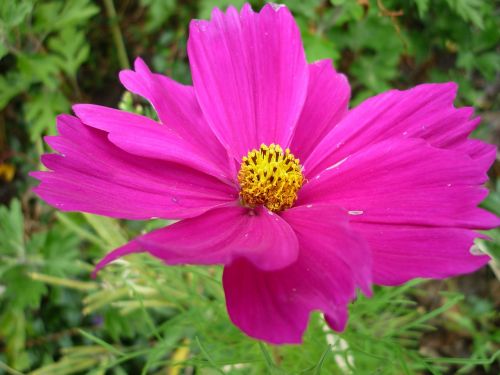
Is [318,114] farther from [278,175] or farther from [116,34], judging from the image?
[116,34]

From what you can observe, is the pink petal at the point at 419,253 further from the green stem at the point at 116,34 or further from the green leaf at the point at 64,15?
the green stem at the point at 116,34

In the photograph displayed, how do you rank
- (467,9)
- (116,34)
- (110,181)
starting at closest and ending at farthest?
(110,181) → (467,9) → (116,34)

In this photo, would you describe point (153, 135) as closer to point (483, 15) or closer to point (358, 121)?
point (358, 121)

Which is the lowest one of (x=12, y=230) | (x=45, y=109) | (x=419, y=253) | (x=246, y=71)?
(x=12, y=230)

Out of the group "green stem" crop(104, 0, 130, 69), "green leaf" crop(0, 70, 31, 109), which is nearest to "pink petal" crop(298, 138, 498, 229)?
"green leaf" crop(0, 70, 31, 109)

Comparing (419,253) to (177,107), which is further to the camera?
(177,107)

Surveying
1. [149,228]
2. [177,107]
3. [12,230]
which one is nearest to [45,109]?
[12,230]

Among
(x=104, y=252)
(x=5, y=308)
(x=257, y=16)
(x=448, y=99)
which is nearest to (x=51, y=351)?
(x=5, y=308)
